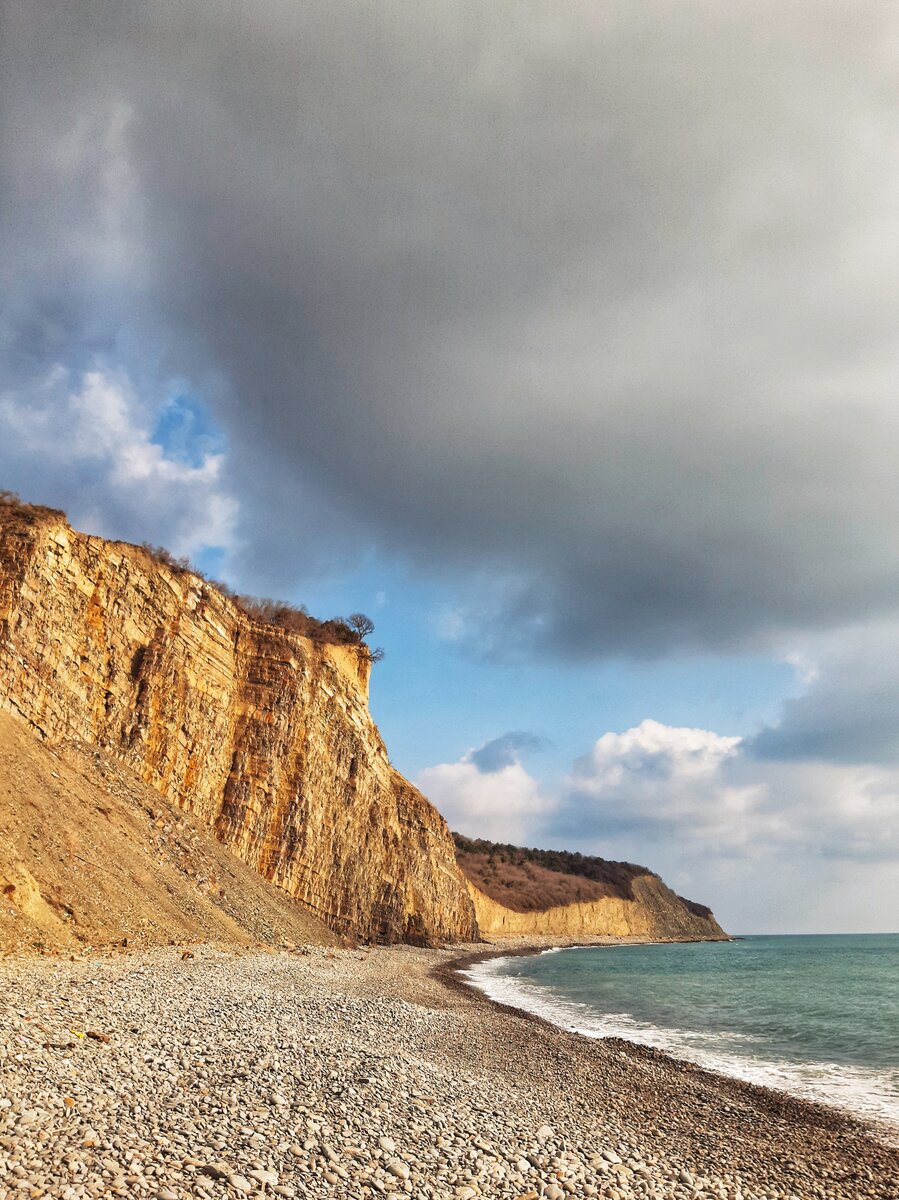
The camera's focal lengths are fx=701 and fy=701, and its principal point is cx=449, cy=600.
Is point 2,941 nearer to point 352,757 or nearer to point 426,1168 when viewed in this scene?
point 426,1168

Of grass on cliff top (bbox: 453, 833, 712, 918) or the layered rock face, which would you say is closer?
the layered rock face

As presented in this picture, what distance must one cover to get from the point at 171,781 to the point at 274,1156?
27609 mm

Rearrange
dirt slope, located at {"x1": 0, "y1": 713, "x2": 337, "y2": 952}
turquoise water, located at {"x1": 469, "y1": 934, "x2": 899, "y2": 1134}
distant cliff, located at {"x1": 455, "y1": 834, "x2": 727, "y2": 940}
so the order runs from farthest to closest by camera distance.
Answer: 1. distant cliff, located at {"x1": 455, "y1": 834, "x2": 727, "y2": 940}
2. dirt slope, located at {"x1": 0, "y1": 713, "x2": 337, "y2": 952}
3. turquoise water, located at {"x1": 469, "y1": 934, "x2": 899, "y2": 1134}

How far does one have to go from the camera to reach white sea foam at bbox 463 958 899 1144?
1504 cm

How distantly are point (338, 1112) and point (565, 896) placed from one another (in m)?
120

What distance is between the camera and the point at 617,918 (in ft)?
427

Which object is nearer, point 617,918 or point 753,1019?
point 753,1019

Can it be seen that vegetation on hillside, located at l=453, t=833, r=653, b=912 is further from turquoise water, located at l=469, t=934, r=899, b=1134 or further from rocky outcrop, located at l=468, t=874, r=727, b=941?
turquoise water, located at l=469, t=934, r=899, b=1134

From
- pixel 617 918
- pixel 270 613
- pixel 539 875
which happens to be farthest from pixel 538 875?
pixel 270 613

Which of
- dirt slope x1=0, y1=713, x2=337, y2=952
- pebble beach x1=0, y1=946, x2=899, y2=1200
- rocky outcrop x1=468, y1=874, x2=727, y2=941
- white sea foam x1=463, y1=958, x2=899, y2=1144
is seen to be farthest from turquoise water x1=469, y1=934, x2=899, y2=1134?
rocky outcrop x1=468, y1=874, x2=727, y2=941

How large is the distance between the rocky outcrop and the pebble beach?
72.2m

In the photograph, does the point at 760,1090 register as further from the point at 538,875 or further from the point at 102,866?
the point at 538,875

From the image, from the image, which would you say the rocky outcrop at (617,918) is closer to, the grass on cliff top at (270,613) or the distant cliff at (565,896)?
the distant cliff at (565,896)

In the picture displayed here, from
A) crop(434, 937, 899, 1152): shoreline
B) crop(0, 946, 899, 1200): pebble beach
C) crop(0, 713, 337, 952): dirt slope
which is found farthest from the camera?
crop(0, 713, 337, 952): dirt slope
